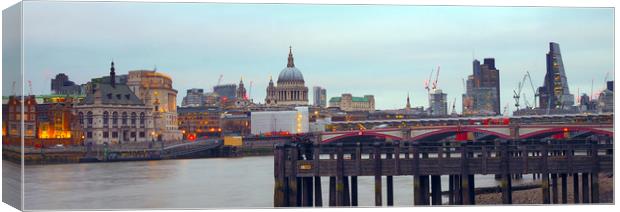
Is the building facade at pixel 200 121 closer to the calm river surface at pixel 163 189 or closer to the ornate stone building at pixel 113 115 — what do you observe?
the ornate stone building at pixel 113 115

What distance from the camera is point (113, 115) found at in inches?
4604

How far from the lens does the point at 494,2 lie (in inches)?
1248

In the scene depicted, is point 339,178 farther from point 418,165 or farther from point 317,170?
point 418,165

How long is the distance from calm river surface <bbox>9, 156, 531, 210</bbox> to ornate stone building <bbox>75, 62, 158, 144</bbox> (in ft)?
141

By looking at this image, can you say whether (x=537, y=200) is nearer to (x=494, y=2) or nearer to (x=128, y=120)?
(x=494, y=2)

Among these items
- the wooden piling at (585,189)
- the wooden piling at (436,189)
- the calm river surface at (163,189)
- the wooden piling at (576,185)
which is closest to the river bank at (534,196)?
the wooden piling at (585,189)

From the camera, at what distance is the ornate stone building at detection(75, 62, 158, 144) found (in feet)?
367

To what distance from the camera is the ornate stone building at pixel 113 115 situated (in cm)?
11188

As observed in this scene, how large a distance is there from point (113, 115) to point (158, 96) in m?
22.7

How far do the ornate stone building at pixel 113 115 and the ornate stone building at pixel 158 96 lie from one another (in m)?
3.78

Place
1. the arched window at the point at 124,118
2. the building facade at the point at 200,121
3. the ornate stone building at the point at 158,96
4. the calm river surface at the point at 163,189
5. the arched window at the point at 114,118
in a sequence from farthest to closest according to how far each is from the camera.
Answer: the building facade at the point at 200,121 → the ornate stone building at the point at 158,96 → the arched window at the point at 124,118 → the arched window at the point at 114,118 → the calm river surface at the point at 163,189

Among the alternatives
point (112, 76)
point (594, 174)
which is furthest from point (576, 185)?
point (112, 76)

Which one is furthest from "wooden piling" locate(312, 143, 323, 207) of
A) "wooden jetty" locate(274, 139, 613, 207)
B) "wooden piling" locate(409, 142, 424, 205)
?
"wooden piling" locate(409, 142, 424, 205)

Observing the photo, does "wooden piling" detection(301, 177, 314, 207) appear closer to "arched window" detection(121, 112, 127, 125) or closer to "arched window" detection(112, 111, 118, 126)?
"arched window" detection(112, 111, 118, 126)
